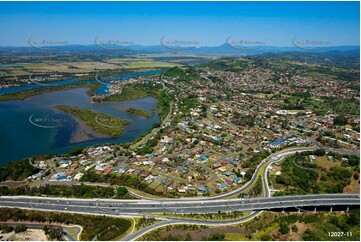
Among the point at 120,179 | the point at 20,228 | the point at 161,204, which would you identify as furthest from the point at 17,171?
the point at 161,204

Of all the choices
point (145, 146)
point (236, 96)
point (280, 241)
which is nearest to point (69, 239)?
point (280, 241)

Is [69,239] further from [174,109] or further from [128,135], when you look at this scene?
[174,109]

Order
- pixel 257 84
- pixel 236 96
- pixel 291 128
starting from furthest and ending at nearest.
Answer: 1. pixel 257 84
2. pixel 236 96
3. pixel 291 128

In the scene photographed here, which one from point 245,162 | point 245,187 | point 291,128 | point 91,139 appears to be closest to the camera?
point 245,187

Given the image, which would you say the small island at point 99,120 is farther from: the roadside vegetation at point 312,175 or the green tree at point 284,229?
the green tree at point 284,229

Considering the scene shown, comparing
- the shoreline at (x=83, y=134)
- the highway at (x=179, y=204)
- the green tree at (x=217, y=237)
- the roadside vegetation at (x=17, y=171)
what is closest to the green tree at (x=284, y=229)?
the highway at (x=179, y=204)

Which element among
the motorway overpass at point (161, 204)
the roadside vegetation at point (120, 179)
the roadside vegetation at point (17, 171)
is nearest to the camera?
the motorway overpass at point (161, 204)

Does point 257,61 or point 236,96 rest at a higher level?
point 257,61
